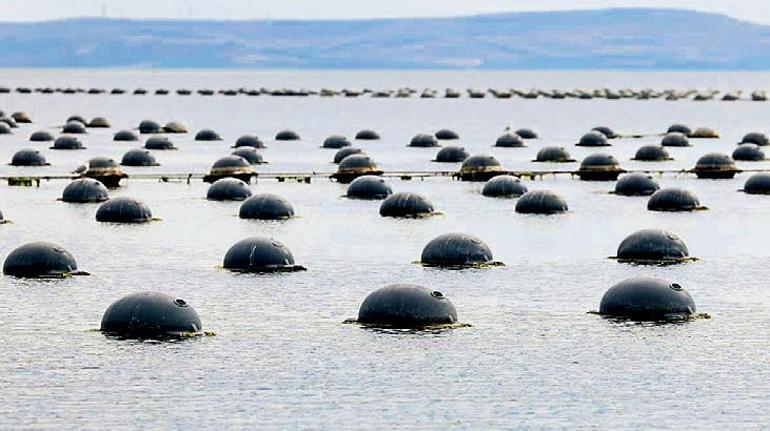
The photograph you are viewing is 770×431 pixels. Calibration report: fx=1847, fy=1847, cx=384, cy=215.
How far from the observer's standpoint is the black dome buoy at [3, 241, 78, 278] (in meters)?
43.2

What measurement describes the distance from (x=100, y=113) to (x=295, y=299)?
154446 mm

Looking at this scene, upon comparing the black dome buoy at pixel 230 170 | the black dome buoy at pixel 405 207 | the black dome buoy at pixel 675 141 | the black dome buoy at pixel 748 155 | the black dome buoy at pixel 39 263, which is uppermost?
the black dome buoy at pixel 39 263

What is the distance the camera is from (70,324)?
35594 millimetres

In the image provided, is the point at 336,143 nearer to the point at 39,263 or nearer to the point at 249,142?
the point at 249,142

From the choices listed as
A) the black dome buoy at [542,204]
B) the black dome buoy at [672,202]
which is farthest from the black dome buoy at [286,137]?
the black dome buoy at [542,204]

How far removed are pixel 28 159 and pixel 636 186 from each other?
3273cm

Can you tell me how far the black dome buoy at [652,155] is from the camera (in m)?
99.2

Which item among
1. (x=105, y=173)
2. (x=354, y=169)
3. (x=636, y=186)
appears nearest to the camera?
(x=636, y=186)

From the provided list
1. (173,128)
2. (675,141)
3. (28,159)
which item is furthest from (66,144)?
(675,141)

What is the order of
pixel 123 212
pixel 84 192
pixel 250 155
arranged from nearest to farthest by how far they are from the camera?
pixel 123 212
pixel 84 192
pixel 250 155

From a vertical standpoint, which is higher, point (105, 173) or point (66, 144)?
point (105, 173)

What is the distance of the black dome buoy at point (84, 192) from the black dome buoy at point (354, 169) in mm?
14660

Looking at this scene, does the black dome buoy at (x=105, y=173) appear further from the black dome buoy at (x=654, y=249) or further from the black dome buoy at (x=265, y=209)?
the black dome buoy at (x=654, y=249)

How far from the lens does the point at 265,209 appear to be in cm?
6044
